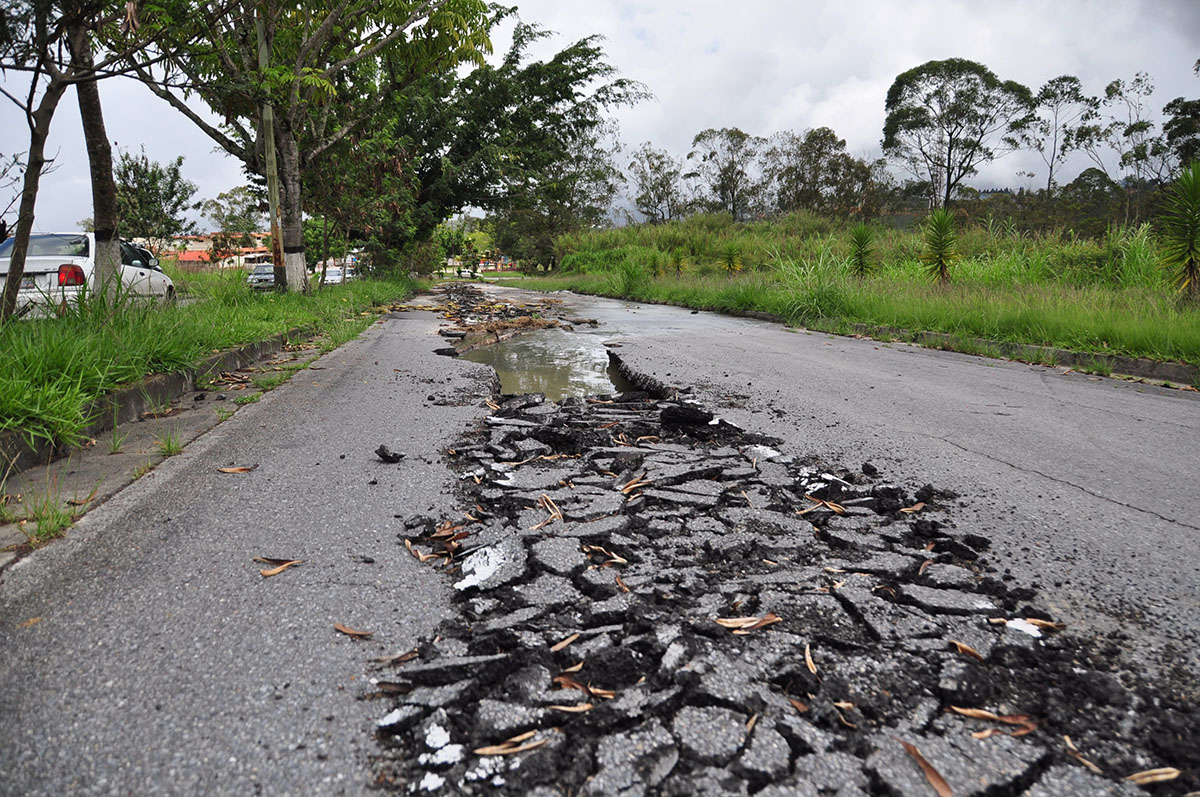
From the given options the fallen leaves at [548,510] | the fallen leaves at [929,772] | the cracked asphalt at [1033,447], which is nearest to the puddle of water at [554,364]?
the cracked asphalt at [1033,447]

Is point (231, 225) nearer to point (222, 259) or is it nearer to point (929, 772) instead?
point (222, 259)

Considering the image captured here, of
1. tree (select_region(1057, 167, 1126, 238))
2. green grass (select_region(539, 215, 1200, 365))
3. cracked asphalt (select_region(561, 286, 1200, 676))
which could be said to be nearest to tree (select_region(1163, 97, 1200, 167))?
tree (select_region(1057, 167, 1126, 238))

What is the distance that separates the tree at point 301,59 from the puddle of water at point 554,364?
506cm

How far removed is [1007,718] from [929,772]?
0.94 ft

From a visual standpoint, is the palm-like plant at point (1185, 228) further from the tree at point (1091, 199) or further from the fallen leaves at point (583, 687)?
the tree at point (1091, 199)

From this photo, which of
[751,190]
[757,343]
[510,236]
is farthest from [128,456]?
[510,236]

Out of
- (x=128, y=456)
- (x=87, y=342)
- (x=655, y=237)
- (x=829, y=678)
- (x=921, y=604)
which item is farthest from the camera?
(x=655, y=237)

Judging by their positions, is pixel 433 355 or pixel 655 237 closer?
pixel 433 355

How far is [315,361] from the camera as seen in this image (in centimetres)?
665

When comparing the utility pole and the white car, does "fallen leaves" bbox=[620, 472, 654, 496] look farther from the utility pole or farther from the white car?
the utility pole

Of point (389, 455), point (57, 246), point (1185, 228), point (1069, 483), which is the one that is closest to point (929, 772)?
point (1069, 483)

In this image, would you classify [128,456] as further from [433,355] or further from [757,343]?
[757,343]

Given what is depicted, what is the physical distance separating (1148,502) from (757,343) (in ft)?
19.8

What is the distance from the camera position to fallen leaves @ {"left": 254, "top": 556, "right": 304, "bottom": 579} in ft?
6.91
